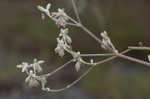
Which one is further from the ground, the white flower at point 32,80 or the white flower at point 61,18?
the white flower at point 61,18

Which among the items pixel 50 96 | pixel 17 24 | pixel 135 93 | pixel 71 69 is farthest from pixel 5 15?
pixel 135 93

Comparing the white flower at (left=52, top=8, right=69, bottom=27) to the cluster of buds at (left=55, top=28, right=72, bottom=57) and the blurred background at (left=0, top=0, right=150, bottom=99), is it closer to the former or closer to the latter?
the cluster of buds at (left=55, top=28, right=72, bottom=57)

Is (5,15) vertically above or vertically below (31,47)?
above

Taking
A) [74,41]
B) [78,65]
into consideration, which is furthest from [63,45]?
[74,41]

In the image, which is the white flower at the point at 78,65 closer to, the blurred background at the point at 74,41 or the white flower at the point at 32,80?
the white flower at the point at 32,80

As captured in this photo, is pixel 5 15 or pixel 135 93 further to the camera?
pixel 5 15

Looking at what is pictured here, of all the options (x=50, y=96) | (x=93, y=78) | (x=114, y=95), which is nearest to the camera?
(x=114, y=95)

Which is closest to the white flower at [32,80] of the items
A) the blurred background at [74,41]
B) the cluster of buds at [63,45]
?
the cluster of buds at [63,45]

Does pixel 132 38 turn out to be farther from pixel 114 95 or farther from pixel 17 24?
pixel 114 95
